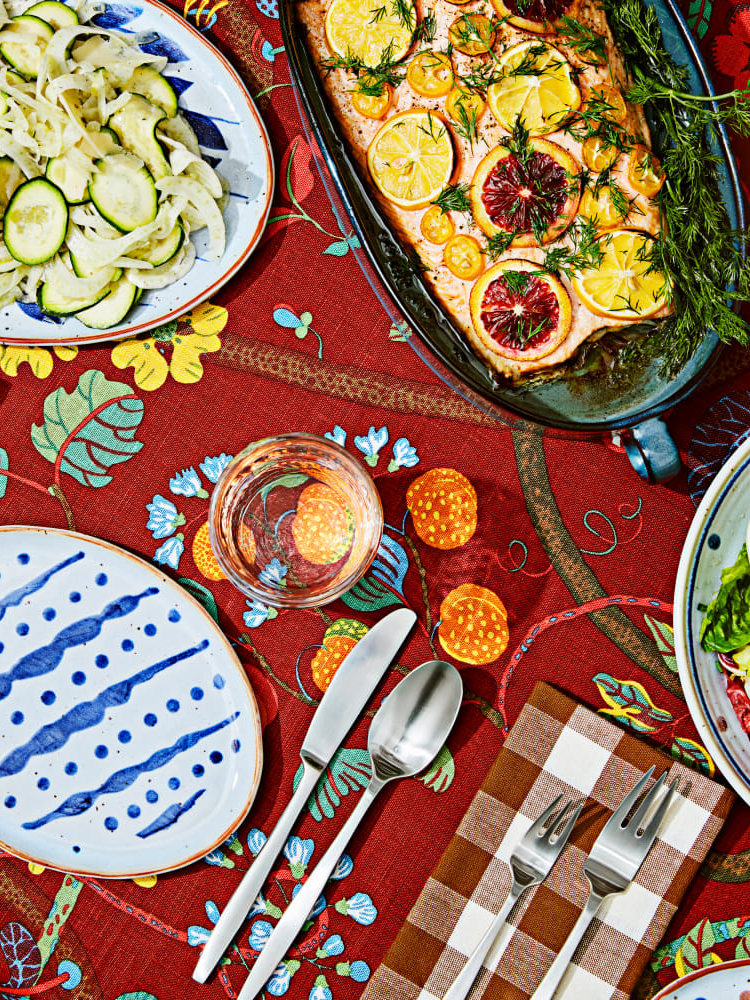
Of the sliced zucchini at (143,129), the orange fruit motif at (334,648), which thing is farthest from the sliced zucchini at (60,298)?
the orange fruit motif at (334,648)

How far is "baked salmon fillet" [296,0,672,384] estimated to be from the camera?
4.83ft

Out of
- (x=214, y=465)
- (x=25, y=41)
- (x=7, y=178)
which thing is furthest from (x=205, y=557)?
(x=25, y=41)

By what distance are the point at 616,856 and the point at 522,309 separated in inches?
43.2

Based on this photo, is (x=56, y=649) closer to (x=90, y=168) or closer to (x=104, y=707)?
(x=104, y=707)

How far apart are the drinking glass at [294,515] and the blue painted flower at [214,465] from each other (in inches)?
1.9

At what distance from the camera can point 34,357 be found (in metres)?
1.61

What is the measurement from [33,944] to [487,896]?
3.15ft

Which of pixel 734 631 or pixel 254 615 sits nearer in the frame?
pixel 734 631

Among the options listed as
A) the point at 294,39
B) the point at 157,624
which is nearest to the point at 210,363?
the point at 157,624

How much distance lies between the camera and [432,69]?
1514 mm

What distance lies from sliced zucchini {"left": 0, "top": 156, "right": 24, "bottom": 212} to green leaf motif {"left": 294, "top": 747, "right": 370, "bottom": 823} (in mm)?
1309

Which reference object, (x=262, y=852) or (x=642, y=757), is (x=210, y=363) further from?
(x=642, y=757)

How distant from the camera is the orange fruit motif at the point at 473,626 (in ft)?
5.12

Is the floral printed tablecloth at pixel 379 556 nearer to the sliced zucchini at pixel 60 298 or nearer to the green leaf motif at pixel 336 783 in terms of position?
the green leaf motif at pixel 336 783
